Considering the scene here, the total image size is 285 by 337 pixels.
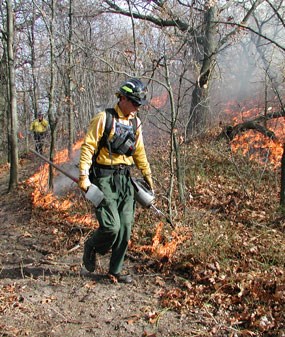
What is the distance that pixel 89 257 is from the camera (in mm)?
4406

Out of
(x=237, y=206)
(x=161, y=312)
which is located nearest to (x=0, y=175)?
(x=237, y=206)

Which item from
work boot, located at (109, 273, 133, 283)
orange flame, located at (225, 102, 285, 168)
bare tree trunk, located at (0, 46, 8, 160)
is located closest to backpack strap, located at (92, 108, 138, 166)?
work boot, located at (109, 273, 133, 283)

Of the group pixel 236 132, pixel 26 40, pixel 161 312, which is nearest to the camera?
pixel 161 312

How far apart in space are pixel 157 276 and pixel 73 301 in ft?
3.65

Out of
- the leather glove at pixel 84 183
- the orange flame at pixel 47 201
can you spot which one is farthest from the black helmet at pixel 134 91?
the orange flame at pixel 47 201

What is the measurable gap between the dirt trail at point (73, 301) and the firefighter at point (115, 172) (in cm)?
29

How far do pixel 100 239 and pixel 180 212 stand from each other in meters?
2.56

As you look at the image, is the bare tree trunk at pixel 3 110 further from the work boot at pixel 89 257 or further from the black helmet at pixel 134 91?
the work boot at pixel 89 257

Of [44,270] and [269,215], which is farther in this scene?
[269,215]

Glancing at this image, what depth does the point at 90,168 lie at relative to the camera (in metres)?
4.32

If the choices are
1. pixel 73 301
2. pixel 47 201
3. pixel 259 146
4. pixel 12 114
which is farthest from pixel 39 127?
pixel 73 301

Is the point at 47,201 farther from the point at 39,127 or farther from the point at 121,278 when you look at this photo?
the point at 39,127

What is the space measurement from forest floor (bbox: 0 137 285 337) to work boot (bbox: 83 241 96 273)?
0.18m

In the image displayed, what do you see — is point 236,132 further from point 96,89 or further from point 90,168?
point 96,89
